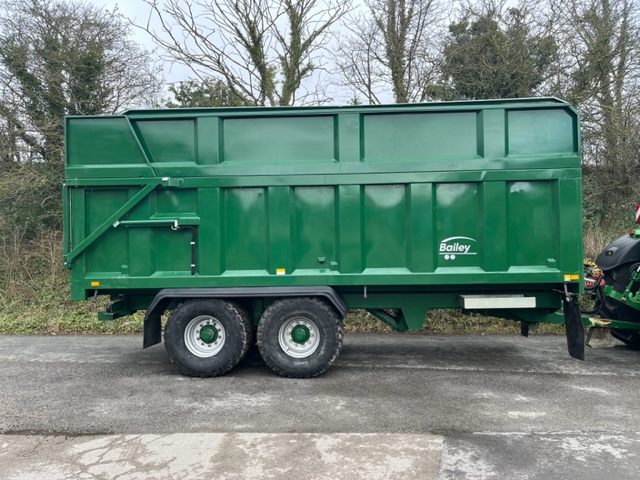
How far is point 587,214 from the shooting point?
37.2 feet

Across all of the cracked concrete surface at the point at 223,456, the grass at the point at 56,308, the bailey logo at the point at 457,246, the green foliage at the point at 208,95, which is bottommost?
the cracked concrete surface at the point at 223,456

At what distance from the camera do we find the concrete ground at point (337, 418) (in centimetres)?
329

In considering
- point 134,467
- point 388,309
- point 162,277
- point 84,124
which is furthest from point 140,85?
point 134,467

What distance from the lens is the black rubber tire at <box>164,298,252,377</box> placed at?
5395 mm

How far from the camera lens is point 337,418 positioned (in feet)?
13.6

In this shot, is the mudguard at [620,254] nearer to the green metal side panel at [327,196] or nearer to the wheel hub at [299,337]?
the green metal side panel at [327,196]

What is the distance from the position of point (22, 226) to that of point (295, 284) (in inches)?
355

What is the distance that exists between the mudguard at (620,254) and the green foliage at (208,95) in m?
8.06

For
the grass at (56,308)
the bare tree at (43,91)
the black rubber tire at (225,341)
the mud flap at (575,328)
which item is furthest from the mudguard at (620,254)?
the bare tree at (43,91)

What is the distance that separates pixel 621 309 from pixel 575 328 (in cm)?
126

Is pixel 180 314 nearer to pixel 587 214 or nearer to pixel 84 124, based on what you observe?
pixel 84 124

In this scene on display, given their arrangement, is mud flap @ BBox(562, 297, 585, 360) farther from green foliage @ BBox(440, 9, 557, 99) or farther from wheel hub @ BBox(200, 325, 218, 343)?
green foliage @ BBox(440, 9, 557, 99)

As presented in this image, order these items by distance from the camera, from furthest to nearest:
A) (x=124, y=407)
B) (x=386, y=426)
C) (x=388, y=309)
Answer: (x=388, y=309)
(x=124, y=407)
(x=386, y=426)

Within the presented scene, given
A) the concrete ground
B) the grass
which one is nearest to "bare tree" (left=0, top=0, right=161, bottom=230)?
the grass
